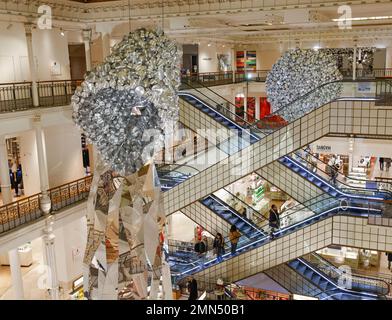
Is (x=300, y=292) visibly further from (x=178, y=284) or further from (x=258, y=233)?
(x=178, y=284)

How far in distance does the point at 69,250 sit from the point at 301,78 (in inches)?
386

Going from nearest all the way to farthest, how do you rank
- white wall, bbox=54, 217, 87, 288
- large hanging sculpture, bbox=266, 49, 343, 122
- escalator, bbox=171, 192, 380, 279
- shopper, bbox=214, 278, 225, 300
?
large hanging sculpture, bbox=266, 49, 343, 122
escalator, bbox=171, 192, 380, 279
shopper, bbox=214, 278, 225, 300
white wall, bbox=54, 217, 87, 288

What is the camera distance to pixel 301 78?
28.0 feet

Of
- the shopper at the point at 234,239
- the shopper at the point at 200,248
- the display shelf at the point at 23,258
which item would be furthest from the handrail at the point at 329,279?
the display shelf at the point at 23,258

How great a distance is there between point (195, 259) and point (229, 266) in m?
0.94

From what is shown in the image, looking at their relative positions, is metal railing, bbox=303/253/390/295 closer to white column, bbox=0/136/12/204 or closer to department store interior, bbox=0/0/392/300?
department store interior, bbox=0/0/392/300

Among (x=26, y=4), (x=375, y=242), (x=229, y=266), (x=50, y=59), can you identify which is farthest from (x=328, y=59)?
(x=50, y=59)

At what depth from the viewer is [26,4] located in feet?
35.0

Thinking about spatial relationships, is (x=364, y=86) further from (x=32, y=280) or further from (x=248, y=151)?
(x=32, y=280)

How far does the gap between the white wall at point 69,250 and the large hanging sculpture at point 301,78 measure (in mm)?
8438

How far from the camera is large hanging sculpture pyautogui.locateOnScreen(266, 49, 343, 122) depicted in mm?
8523

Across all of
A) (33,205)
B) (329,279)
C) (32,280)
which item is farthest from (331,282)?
(32,280)

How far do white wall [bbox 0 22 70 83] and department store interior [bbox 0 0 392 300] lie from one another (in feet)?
0.16

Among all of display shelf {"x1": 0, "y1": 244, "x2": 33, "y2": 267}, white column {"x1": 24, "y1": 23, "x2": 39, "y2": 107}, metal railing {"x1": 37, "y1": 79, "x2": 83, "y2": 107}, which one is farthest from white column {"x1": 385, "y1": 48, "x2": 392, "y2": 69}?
display shelf {"x1": 0, "y1": 244, "x2": 33, "y2": 267}
